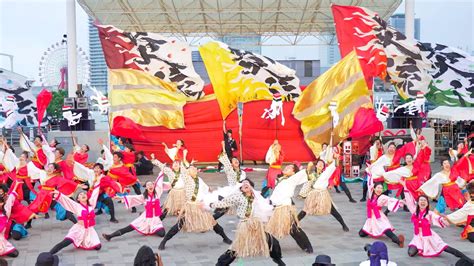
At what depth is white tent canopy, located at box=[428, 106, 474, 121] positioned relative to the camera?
62.6ft

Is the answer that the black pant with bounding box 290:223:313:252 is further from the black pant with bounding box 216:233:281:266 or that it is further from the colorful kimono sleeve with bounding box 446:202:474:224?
the colorful kimono sleeve with bounding box 446:202:474:224

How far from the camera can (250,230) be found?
7.11 meters

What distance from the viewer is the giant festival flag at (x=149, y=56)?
1731 cm

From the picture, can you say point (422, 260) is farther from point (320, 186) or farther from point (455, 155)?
point (455, 155)

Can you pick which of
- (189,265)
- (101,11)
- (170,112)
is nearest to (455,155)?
(189,265)

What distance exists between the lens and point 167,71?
57.0ft

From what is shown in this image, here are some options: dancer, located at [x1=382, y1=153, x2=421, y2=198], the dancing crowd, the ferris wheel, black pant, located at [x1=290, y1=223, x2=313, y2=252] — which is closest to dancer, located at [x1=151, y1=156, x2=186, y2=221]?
the dancing crowd

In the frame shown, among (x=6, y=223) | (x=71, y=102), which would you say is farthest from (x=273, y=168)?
(x=71, y=102)

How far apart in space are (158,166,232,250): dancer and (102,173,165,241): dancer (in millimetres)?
701

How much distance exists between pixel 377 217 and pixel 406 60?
7584 mm

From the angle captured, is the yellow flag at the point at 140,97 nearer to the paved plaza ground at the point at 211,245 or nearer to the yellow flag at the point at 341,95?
the yellow flag at the point at 341,95

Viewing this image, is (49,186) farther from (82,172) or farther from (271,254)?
(271,254)

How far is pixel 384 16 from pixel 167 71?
632 inches

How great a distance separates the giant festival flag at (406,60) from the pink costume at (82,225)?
31.5 feet
